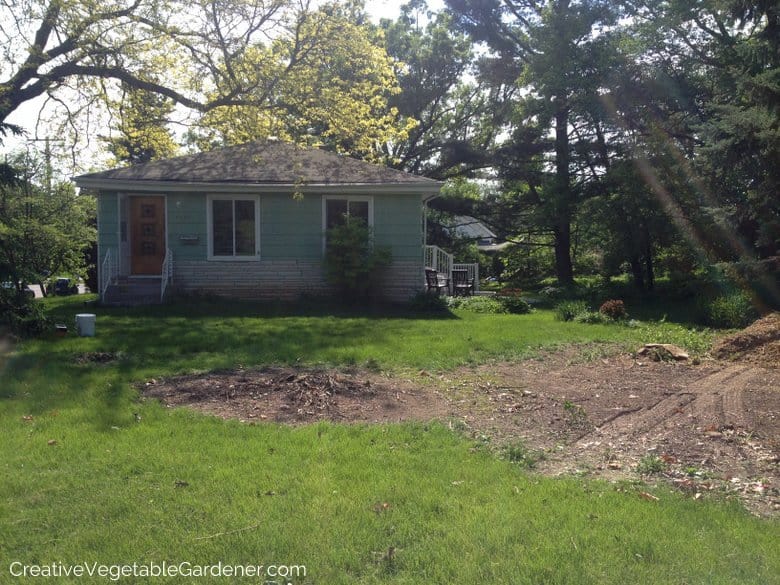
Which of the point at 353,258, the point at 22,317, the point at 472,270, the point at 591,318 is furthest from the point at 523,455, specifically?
the point at 472,270

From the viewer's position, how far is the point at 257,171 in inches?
626

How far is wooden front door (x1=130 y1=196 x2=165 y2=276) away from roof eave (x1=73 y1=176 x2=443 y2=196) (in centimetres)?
60

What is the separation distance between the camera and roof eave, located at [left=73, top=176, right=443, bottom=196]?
14.8 metres

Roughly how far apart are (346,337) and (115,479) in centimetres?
637

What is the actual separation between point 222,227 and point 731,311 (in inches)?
458

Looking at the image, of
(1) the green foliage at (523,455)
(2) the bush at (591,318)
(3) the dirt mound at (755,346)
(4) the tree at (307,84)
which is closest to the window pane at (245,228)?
(4) the tree at (307,84)

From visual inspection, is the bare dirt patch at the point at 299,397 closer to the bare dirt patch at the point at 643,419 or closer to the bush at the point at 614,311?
the bare dirt patch at the point at 643,419

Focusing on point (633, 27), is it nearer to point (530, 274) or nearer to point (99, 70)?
point (530, 274)

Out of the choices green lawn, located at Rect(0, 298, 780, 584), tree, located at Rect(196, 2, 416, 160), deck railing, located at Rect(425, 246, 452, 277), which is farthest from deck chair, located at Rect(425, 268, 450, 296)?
green lawn, located at Rect(0, 298, 780, 584)

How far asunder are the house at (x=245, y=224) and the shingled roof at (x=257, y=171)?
4 centimetres

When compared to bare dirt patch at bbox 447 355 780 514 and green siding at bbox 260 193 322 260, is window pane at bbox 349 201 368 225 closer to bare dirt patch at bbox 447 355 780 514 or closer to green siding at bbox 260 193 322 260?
green siding at bbox 260 193 322 260

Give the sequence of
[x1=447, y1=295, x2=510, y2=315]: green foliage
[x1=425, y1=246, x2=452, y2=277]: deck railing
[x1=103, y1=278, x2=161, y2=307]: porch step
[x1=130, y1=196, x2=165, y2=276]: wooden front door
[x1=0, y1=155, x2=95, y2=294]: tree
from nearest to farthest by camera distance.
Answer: [x1=0, y1=155, x2=95, y2=294]: tree → [x1=103, y1=278, x2=161, y2=307]: porch step → [x1=447, y1=295, x2=510, y2=315]: green foliage → [x1=130, y1=196, x2=165, y2=276]: wooden front door → [x1=425, y1=246, x2=452, y2=277]: deck railing

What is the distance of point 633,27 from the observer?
20391 mm

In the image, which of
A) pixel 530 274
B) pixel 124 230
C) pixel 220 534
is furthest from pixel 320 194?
pixel 530 274
